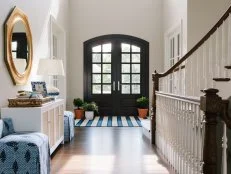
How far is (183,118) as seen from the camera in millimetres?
3385

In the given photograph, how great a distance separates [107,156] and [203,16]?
3.71 m

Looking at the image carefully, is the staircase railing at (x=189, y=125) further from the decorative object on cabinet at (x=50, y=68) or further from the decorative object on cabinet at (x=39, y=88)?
the decorative object on cabinet at (x=39, y=88)

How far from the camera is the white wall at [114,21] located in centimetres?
972

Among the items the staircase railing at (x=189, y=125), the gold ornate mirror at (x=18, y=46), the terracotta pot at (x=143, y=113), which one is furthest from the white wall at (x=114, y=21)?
the gold ornate mirror at (x=18, y=46)

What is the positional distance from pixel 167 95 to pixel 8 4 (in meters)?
2.44

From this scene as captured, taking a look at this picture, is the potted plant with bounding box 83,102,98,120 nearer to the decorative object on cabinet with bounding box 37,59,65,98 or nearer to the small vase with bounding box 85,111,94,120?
the small vase with bounding box 85,111,94,120

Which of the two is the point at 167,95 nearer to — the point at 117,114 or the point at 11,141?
the point at 11,141

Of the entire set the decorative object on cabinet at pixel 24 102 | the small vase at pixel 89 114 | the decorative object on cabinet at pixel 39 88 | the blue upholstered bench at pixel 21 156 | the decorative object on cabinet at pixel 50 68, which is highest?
the decorative object on cabinet at pixel 50 68

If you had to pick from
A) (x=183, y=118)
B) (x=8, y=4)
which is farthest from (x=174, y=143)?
(x=8, y=4)

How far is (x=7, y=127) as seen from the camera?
3.59 meters

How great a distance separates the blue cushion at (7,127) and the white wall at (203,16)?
4186mm

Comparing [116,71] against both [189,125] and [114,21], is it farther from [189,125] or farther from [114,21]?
[189,125]

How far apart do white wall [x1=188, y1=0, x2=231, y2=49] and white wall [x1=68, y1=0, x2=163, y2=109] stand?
3.18m

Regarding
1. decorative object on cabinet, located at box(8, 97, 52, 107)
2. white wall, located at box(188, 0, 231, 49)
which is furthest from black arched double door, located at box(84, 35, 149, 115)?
decorative object on cabinet, located at box(8, 97, 52, 107)
